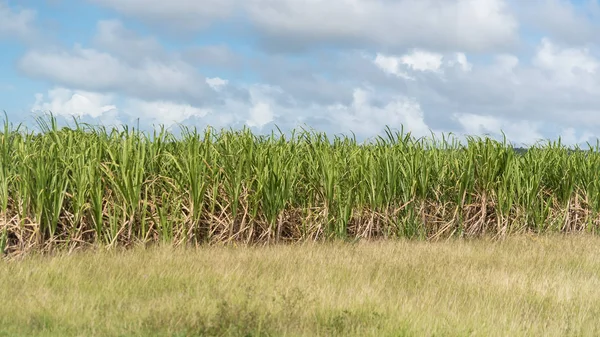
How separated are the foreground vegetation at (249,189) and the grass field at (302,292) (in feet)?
1.83

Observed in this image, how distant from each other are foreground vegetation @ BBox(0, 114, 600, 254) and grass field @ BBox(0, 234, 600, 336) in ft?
1.83

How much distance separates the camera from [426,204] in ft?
31.9

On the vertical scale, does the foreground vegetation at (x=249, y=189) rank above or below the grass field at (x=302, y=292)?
above

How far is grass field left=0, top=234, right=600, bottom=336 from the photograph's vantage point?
4703 mm

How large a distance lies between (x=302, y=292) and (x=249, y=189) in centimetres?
296

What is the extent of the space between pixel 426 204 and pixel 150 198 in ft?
12.8

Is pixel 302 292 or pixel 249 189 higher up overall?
pixel 249 189

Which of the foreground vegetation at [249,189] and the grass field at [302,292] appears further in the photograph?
the foreground vegetation at [249,189]

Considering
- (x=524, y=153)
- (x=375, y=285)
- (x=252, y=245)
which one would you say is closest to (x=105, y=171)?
(x=252, y=245)

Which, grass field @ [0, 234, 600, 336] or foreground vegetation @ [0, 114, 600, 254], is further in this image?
foreground vegetation @ [0, 114, 600, 254]

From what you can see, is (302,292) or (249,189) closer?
(302,292)

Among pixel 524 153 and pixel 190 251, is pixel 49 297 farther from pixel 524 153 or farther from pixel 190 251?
pixel 524 153

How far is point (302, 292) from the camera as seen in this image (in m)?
5.57

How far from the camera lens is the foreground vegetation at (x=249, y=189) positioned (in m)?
7.72
